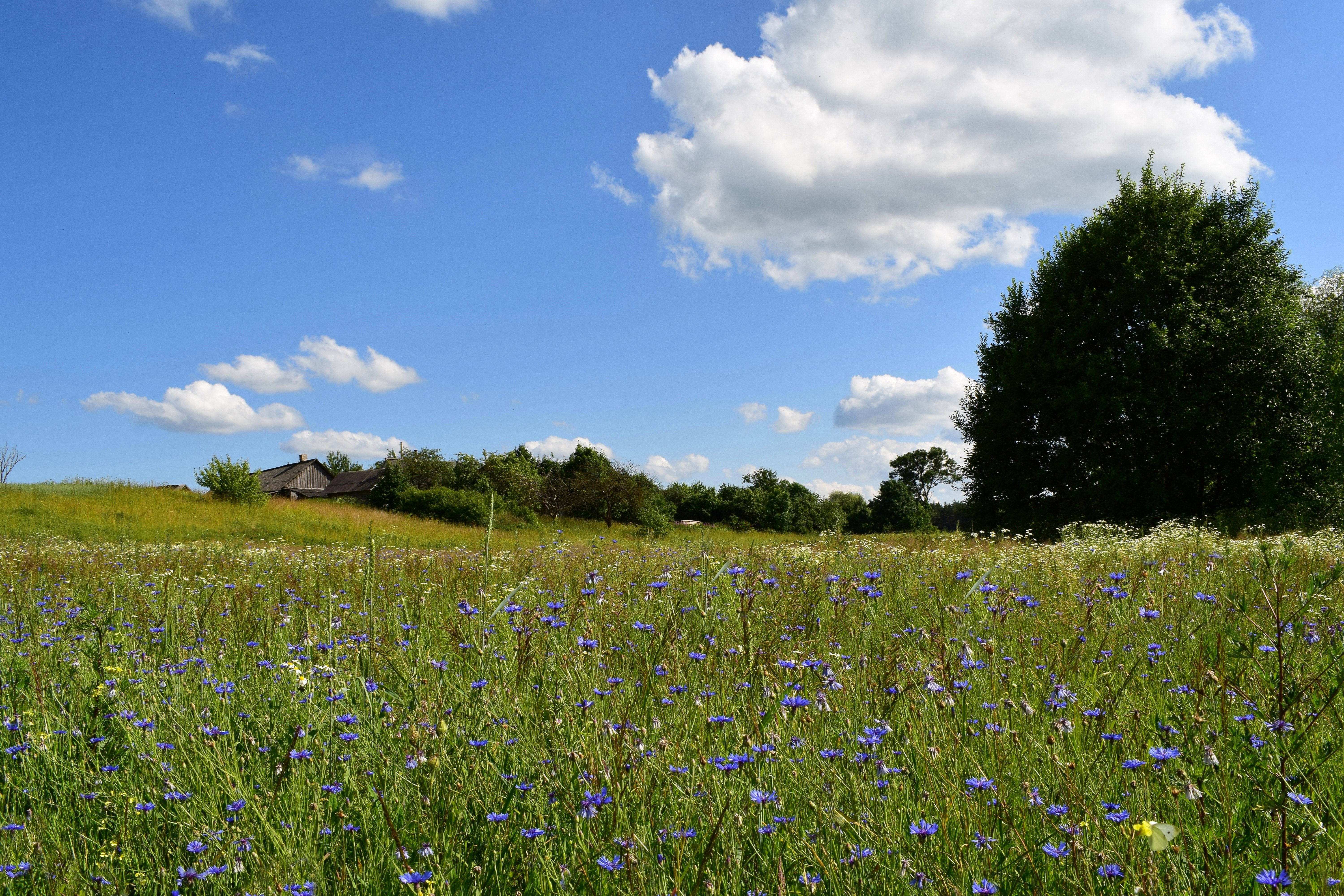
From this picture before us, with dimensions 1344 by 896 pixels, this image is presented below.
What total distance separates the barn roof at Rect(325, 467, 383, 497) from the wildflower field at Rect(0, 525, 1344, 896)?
67.2 metres

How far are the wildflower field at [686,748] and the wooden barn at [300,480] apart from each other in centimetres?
7558

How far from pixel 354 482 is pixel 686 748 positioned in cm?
7538

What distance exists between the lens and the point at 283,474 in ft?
246

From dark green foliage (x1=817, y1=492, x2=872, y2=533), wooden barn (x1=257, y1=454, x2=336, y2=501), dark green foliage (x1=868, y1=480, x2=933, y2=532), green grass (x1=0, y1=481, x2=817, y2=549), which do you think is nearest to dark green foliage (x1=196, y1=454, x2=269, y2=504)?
green grass (x1=0, y1=481, x2=817, y2=549)

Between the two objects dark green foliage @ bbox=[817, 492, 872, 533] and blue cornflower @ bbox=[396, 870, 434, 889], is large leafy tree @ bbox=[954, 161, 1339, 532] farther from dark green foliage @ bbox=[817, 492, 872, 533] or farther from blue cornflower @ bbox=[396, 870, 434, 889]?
blue cornflower @ bbox=[396, 870, 434, 889]

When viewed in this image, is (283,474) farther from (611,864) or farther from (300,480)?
(611,864)

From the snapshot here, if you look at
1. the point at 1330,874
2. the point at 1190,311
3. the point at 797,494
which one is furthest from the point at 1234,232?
the point at 797,494

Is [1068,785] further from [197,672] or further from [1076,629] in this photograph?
[197,672]

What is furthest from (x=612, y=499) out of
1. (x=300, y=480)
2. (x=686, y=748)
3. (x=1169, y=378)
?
(x=300, y=480)

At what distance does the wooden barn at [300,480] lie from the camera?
72688 millimetres

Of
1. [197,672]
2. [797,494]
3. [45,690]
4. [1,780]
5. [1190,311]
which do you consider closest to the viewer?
[1,780]

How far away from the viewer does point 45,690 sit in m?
3.12

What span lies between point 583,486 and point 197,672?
3489 cm

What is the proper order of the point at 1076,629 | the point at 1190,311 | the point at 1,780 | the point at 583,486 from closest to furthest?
the point at 1,780, the point at 1076,629, the point at 1190,311, the point at 583,486
